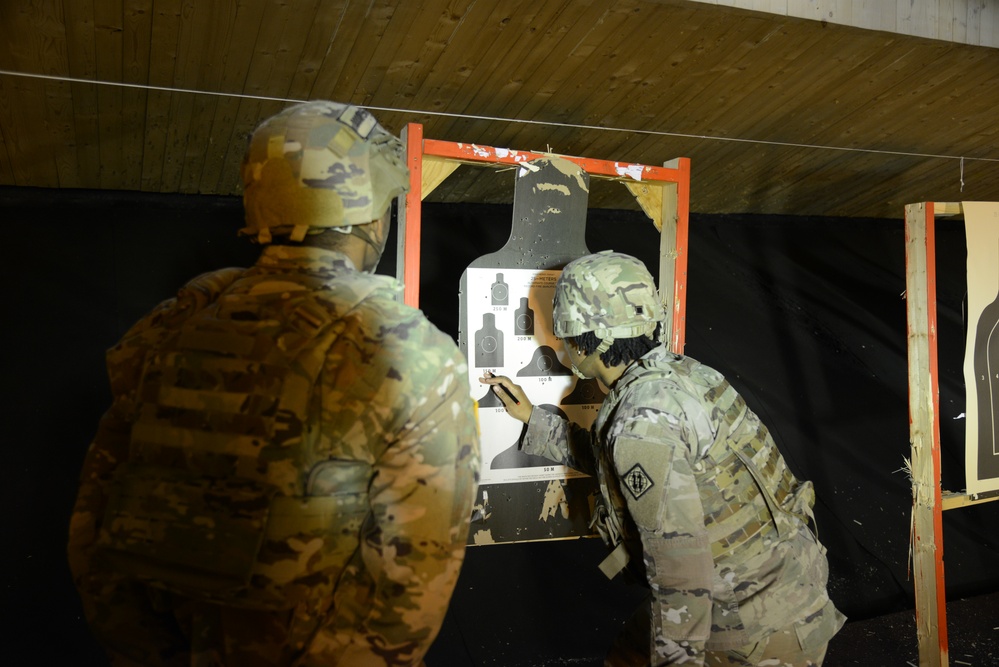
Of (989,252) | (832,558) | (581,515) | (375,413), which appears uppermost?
(989,252)

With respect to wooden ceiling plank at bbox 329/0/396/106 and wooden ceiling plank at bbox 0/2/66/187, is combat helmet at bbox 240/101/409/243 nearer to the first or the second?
wooden ceiling plank at bbox 329/0/396/106

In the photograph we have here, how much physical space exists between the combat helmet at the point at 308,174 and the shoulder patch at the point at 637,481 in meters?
0.79

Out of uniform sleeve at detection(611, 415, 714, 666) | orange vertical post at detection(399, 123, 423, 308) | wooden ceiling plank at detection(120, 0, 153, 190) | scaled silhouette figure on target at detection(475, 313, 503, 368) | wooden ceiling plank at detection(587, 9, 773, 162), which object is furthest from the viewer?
wooden ceiling plank at detection(587, 9, 773, 162)

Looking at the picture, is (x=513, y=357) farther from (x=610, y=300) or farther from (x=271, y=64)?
(x=271, y=64)

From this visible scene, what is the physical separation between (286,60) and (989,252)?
2519 mm

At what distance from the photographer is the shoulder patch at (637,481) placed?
1662 millimetres

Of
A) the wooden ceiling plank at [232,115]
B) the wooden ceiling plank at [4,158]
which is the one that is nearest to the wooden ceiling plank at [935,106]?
the wooden ceiling plank at [232,115]

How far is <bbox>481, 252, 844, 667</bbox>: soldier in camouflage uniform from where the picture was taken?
65.7 inches

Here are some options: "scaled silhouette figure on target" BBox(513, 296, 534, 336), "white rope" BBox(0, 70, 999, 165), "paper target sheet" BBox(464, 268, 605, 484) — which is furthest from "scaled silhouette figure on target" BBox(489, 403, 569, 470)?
"white rope" BBox(0, 70, 999, 165)

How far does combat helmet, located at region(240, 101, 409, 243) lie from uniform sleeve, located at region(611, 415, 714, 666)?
30.8 inches

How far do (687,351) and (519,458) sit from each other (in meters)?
2.00

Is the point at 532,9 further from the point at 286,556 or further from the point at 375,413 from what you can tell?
the point at 286,556

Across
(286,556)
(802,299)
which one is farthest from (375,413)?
(802,299)

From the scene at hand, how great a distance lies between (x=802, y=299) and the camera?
15.3ft
